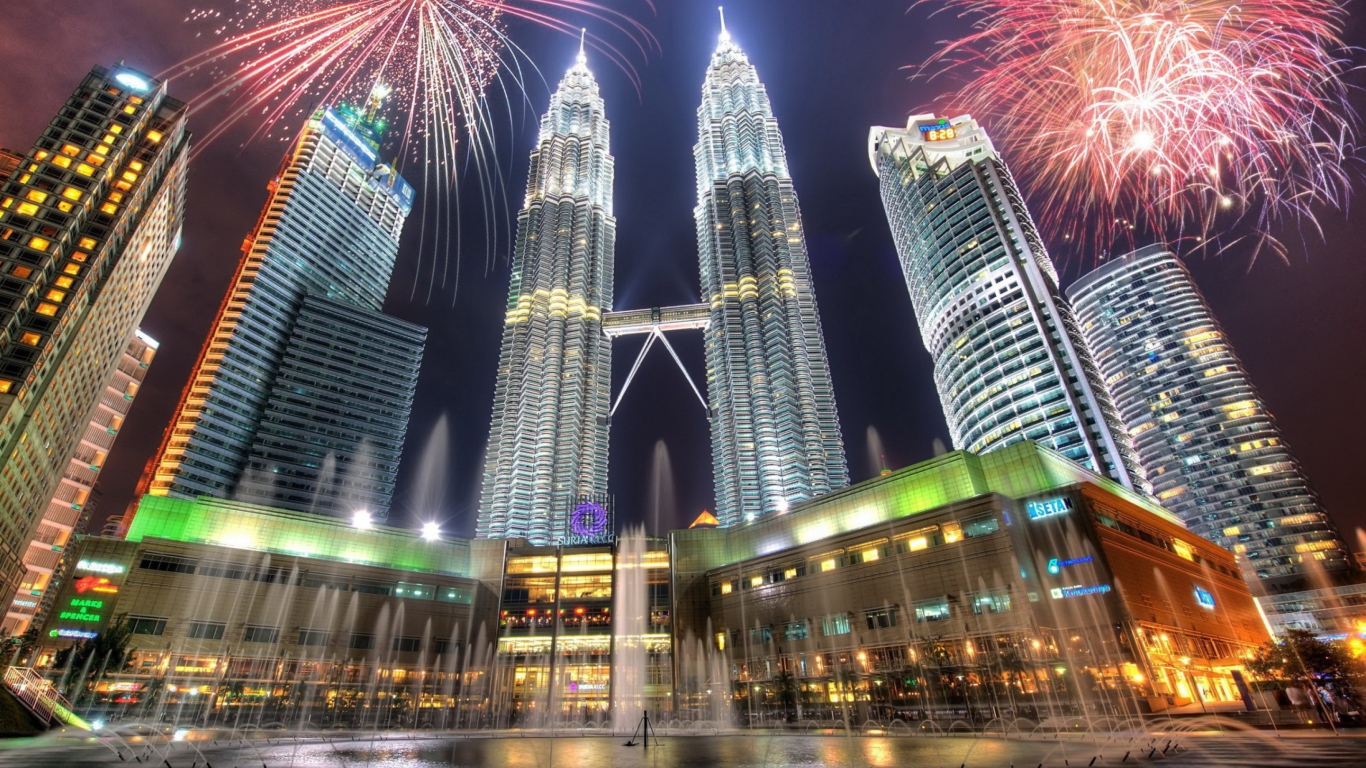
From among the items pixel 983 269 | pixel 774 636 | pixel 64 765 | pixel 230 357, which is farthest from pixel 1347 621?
pixel 230 357

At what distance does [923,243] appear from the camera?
510 feet

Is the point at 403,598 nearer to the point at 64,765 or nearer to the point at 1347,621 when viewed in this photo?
the point at 64,765

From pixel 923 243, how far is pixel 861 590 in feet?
360

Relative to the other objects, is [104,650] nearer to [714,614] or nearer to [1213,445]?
[714,614]

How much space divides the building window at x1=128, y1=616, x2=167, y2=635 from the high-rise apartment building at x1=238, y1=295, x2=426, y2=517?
79.2 m

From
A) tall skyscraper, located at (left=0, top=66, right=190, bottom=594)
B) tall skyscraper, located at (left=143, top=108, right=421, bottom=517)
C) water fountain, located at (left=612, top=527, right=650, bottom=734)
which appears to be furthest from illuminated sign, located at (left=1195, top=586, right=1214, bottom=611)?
tall skyscraper, located at (left=143, top=108, right=421, bottom=517)

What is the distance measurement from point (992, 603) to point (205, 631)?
8786cm

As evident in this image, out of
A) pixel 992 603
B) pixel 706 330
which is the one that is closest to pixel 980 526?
pixel 992 603

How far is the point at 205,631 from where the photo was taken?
2921 inches

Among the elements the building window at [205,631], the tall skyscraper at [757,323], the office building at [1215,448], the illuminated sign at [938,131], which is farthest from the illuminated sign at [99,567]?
the office building at [1215,448]

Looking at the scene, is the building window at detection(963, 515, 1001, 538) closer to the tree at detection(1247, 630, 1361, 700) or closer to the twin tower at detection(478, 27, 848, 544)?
the tree at detection(1247, 630, 1361, 700)

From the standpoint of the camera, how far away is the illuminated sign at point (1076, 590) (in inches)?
2272

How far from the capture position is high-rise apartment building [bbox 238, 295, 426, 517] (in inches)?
5999

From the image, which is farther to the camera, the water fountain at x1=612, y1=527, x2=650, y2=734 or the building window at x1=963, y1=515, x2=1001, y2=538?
the water fountain at x1=612, y1=527, x2=650, y2=734
